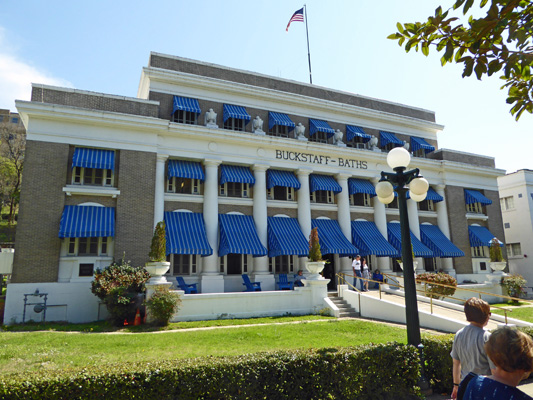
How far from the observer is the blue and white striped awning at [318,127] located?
1008 inches

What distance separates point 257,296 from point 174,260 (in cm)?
580

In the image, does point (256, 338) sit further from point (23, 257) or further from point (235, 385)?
point (23, 257)

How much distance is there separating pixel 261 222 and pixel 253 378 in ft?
53.1

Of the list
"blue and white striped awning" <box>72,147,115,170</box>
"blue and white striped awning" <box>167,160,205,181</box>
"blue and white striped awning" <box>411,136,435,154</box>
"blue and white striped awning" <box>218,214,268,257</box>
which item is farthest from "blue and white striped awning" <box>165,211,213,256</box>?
"blue and white striped awning" <box>411,136,435,154</box>

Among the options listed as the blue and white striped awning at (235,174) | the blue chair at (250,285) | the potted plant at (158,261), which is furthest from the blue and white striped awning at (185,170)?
the blue chair at (250,285)

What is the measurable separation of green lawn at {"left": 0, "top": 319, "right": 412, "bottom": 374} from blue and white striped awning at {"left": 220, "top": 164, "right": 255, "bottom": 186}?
9.73 m

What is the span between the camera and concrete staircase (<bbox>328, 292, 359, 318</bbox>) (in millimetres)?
17294

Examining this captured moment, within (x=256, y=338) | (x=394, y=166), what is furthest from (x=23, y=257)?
(x=394, y=166)

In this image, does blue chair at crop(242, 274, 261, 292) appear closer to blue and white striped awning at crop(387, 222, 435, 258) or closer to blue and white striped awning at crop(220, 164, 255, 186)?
blue and white striped awning at crop(220, 164, 255, 186)

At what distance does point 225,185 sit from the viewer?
22656 millimetres

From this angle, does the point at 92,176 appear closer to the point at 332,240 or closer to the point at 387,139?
the point at 332,240

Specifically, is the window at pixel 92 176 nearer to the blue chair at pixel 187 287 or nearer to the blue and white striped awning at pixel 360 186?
the blue chair at pixel 187 287

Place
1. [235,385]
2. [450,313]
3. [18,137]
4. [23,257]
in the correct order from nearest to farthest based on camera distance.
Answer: [235,385] → [450,313] → [23,257] → [18,137]

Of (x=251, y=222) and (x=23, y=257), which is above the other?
(x=251, y=222)
